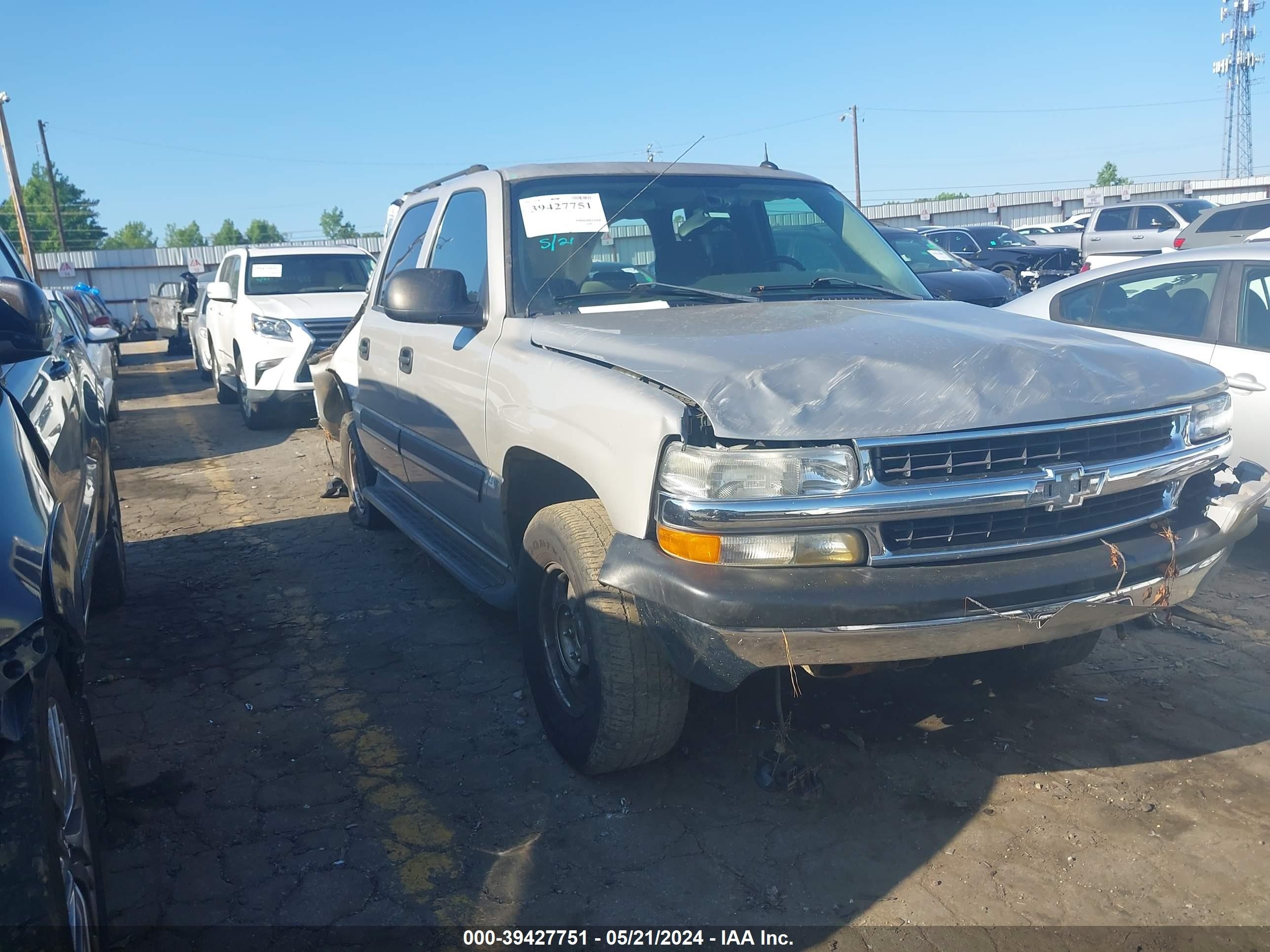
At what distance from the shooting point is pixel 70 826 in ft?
6.47

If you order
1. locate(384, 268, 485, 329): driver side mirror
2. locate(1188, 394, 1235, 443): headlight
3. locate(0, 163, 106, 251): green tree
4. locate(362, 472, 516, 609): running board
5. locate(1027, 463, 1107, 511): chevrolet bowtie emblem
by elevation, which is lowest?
locate(362, 472, 516, 609): running board

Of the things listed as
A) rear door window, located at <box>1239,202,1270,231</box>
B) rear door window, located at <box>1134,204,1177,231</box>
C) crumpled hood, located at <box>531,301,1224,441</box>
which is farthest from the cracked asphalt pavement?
rear door window, located at <box>1134,204,1177,231</box>

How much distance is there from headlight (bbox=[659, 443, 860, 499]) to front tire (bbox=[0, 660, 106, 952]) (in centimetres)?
149

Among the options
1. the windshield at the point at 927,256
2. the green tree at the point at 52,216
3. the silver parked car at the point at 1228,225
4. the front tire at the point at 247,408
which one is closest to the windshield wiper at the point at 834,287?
the front tire at the point at 247,408

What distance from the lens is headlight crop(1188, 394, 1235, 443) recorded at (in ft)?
9.66

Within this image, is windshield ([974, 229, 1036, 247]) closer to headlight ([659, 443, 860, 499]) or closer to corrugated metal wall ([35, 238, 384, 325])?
headlight ([659, 443, 860, 499])

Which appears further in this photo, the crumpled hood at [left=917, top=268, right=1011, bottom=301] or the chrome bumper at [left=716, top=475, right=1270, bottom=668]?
the crumpled hood at [left=917, top=268, right=1011, bottom=301]

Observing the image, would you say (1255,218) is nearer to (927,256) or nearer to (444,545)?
(927,256)

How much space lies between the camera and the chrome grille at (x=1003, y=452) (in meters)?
2.48

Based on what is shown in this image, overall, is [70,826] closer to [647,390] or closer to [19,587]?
[19,587]

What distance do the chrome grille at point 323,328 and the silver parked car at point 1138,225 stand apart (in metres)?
15.1

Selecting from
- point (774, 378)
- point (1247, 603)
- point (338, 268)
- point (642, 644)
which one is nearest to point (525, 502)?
point (642, 644)

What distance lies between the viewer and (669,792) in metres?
3.09

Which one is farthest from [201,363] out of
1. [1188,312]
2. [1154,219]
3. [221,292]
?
[1154,219]
